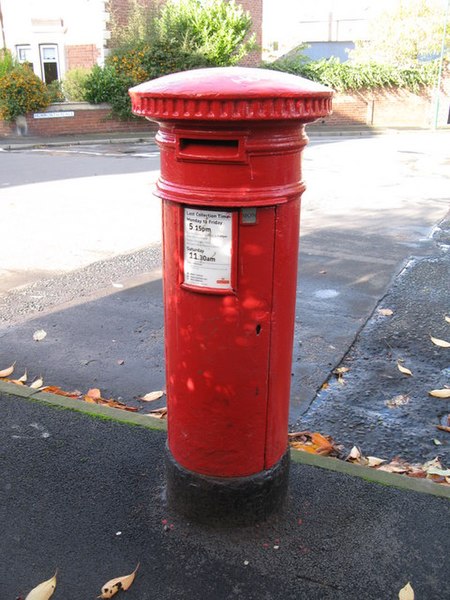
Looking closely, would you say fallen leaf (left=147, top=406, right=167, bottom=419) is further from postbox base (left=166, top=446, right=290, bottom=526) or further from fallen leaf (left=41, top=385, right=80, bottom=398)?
postbox base (left=166, top=446, right=290, bottom=526)

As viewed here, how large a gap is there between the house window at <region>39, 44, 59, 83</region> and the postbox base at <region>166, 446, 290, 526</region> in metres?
28.4

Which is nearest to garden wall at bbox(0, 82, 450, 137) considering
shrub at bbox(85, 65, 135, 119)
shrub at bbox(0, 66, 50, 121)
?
shrub at bbox(85, 65, 135, 119)

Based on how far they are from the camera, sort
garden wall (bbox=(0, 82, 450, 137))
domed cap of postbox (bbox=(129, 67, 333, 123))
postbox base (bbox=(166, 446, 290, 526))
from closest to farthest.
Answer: domed cap of postbox (bbox=(129, 67, 333, 123)) < postbox base (bbox=(166, 446, 290, 526)) < garden wall (bbox=(0, 82, 450, 137))

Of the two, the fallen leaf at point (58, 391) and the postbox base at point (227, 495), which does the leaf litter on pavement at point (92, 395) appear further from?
the postbox base at point (227, 495)

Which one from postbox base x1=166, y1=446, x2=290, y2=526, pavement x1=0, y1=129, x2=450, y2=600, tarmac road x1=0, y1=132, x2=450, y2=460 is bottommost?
tarmac road x1=0, y1=132, x2=450, y2=460

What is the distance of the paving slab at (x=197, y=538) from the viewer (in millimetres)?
2475

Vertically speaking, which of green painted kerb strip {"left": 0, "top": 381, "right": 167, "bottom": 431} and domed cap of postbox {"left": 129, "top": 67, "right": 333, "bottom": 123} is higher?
domed cap of postbox {"left": 129, "top": 67, "right": 333, "bottom": 123}

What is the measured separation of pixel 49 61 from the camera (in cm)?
2805

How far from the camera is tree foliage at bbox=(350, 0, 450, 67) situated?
30.1m

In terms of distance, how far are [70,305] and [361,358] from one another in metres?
2.70

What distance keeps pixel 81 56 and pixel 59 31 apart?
1481mm

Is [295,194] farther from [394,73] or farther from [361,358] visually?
[394,73]

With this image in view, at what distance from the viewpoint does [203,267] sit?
2355mm

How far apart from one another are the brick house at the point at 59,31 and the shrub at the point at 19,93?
401cm
